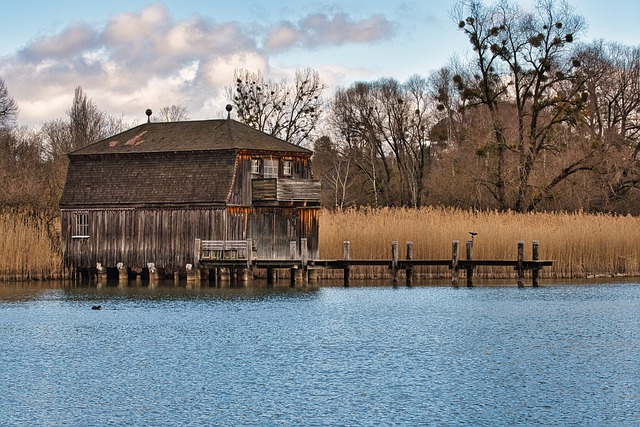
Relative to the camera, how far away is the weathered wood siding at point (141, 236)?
152ft

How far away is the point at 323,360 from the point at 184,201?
77.6 ft

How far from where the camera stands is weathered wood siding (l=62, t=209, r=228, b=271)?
46344 mm

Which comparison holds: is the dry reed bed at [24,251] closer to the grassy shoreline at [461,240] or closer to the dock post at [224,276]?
the grassy shoreline at [461,240]

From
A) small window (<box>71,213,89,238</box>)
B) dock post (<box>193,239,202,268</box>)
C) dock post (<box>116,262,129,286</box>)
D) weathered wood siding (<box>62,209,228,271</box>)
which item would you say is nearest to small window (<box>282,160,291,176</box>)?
weathered wood siding (<box>62,209,228,271</box>)

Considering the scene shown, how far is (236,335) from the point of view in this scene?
28.1 metres

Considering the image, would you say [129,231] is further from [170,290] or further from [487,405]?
[487,405]

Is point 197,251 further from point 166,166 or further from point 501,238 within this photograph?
point 501,238

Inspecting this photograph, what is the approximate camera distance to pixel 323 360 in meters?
23.9

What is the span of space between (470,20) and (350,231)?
61.3 ft

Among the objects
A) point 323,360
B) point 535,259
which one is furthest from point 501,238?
point 323,360

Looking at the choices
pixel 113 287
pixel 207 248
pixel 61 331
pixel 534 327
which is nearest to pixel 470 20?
pixel 207 248

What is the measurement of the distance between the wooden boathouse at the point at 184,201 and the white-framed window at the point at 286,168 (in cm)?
4

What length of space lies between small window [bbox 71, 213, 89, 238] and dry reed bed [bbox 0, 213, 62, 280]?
1.49 m

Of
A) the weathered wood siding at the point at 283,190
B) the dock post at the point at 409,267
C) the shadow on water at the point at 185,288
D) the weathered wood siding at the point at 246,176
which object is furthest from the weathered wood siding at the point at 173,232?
the dock post at the point at 409,267
